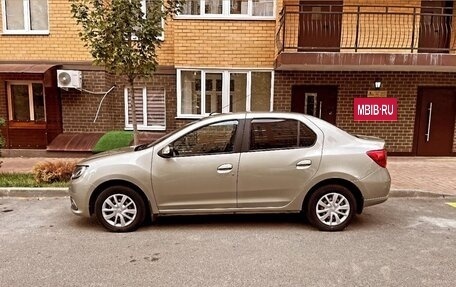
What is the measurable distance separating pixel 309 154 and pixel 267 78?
18.6ft

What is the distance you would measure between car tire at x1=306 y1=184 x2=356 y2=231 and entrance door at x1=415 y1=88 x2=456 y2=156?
663cm

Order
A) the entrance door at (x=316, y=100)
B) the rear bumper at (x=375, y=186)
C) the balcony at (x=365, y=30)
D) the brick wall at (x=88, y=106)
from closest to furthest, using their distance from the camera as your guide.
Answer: the rear bumper at (x=375, y=186) → the balcony at (x=365, y=30) → the entrance door at (x=316, y=100) → the brick wall at (x=88, y=106)

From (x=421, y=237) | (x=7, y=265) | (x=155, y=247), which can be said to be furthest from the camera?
(x=421, y=237)

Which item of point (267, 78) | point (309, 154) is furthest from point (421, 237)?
point (267, 78)

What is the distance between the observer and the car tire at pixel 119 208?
180 inches

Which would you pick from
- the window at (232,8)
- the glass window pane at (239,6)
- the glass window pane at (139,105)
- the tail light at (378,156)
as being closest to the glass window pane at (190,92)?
the glass window pane at (139,105)

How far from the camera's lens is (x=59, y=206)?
5.84 m

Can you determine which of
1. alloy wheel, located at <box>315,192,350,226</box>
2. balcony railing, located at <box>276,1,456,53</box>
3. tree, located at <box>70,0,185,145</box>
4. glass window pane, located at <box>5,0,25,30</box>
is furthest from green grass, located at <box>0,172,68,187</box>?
balcony railing, located at <box>276,1,456,53</box>

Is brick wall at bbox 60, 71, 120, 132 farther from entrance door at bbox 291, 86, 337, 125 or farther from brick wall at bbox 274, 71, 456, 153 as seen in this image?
entrance door at bbox 291, 86, 337, 125

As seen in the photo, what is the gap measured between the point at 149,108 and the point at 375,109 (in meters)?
6.60

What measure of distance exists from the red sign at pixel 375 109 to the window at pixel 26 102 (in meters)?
9.16

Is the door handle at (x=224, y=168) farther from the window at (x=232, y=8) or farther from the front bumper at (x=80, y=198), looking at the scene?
the window at (x=232, y=8)

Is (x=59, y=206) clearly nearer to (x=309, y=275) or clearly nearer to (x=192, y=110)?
(x=309, y=275)

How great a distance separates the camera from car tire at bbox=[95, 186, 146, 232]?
180 inches
